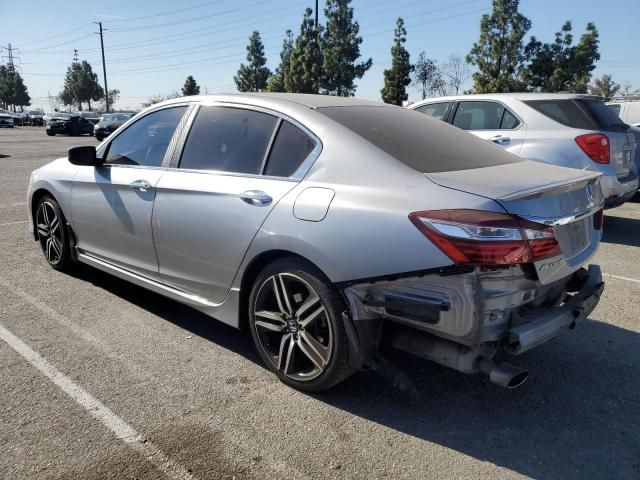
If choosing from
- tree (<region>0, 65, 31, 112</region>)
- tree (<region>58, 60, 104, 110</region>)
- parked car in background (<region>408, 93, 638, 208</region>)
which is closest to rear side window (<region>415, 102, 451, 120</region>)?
parked car in background (<region>408, 93, 638, 208</region>)

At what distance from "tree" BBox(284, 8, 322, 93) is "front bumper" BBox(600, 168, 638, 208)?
37868mm

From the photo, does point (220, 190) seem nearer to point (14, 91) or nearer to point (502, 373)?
point (502, 373)

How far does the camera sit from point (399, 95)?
3788 centimetres

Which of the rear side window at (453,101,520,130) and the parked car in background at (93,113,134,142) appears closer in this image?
the rear side window at (453,101,520,130)

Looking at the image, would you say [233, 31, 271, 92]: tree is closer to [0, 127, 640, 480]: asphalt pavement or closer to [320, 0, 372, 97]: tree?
[320, 0, 372, 97]: tree

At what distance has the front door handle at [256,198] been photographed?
9.86 feet

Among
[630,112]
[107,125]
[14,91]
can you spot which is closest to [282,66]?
[107,125]

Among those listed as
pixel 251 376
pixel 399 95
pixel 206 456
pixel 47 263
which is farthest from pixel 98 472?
pixel 399 95

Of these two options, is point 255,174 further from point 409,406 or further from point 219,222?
point 409,406

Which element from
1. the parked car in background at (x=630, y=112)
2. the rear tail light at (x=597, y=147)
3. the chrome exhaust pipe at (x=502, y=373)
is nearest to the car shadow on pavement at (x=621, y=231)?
the rear tail light at (x=597, y=147)

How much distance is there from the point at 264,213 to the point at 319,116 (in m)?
0.67

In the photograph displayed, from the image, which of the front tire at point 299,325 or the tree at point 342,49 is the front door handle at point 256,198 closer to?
the front tire at point 299,325

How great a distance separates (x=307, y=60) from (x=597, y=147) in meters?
A: 39.5

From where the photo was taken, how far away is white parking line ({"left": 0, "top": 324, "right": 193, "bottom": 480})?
2424 millimetres
